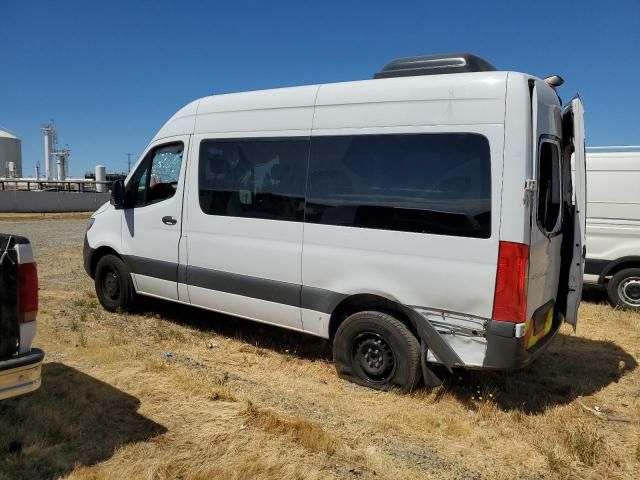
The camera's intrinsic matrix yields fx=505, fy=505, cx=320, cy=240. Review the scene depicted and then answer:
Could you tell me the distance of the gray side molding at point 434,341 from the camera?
382 centimetres

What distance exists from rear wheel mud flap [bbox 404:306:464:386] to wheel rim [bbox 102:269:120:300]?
156 inches

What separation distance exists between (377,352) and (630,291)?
5.24 m

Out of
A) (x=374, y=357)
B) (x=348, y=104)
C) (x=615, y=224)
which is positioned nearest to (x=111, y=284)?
(x=374, y=357)

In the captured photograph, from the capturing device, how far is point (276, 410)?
392 cm

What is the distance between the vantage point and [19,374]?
2902 millimetres

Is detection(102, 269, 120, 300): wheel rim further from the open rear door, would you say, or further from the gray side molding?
the open rear door

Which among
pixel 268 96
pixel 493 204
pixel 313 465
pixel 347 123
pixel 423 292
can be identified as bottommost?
pixel 313 465

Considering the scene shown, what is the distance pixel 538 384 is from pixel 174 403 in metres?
3.22

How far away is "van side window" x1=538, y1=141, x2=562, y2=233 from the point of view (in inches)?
155

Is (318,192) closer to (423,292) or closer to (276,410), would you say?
(423,292)

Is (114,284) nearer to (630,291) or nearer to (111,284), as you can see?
(111,284)

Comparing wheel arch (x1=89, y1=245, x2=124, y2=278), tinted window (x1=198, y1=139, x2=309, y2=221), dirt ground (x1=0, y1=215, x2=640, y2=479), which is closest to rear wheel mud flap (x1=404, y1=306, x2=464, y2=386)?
dirt ground (x1=0, y1=215, x2=640, y2=479)

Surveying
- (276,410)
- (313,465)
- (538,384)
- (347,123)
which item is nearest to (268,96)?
(347,123)

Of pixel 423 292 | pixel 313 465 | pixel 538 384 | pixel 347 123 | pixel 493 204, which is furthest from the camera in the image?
pixel 538 384
